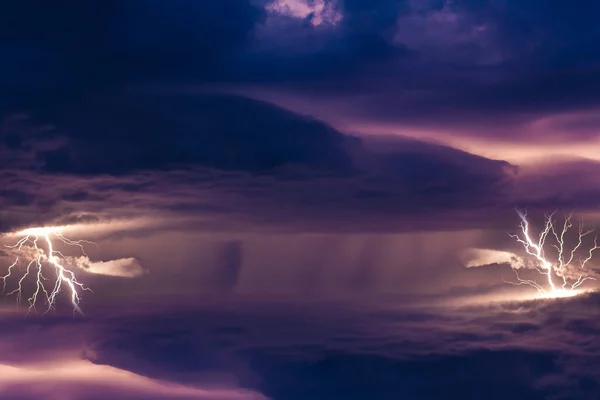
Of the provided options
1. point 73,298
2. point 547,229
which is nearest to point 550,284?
point 547,229

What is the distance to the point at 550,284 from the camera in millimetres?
29875

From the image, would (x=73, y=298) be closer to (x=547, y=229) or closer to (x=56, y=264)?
(x=56, y=264)

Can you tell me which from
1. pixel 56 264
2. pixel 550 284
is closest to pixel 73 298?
pixel 56 264

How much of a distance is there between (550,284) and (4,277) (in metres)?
8.14

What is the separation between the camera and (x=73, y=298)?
2958 cm

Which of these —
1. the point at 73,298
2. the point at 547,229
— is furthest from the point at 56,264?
the point at 547,229

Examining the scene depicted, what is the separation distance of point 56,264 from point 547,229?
290 inches

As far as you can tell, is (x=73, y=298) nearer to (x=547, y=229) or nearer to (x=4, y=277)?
(x=4, y=277)

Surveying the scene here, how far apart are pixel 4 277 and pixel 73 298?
106cm

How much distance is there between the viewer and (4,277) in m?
29.4

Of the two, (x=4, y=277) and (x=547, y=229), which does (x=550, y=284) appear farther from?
(x=4, y=277)

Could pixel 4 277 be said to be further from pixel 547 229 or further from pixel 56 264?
pixel 547 229

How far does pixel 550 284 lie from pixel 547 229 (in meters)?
0.83

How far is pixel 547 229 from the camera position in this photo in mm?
29969
